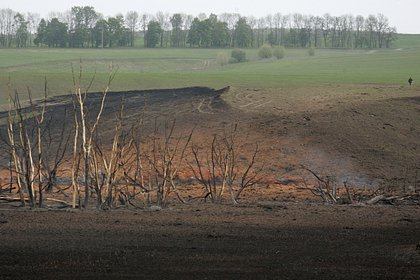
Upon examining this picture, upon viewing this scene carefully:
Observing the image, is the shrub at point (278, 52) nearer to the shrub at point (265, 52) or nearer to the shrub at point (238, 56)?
the shrub at point (265, 52)

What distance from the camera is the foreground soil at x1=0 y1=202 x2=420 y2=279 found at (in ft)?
31.2

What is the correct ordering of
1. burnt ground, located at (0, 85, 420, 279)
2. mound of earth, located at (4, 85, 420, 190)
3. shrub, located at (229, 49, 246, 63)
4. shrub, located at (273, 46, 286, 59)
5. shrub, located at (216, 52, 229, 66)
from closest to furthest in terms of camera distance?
burnt ground, located at (0, 85, 420, 279) → mound of earth, located at (4, 85, 420, 190) → shrub, located at (216, 52, 229, 66) → shrub, located at (229, 49, 246, 63) → shrub, located at (273, 46, 286, 59)

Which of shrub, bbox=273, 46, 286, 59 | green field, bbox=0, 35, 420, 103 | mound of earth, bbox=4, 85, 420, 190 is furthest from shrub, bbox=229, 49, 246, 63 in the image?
mound of earth, bbox=4, 85, 420, 190

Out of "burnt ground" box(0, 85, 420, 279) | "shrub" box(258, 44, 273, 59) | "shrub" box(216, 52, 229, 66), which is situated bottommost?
"burnt ground" box(0, 85, 420, 279)

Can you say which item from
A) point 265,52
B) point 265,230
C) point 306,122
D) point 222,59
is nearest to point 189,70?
point 222,59

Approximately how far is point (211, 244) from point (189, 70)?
2646 inches

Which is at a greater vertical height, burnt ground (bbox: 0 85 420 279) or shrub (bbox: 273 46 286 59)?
shrub (bbox: 273 46 286 59)

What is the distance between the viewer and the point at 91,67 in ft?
252

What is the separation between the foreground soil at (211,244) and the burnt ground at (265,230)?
0.02 metres

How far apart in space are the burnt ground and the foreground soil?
0.05 feet

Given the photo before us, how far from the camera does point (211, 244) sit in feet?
36.9

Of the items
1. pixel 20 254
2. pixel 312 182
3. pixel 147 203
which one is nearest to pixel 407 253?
pixel 20 254

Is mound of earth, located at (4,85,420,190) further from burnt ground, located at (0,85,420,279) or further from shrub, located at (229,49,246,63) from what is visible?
shrub, located at (229,49,246,63)

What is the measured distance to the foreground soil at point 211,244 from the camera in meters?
9.52
